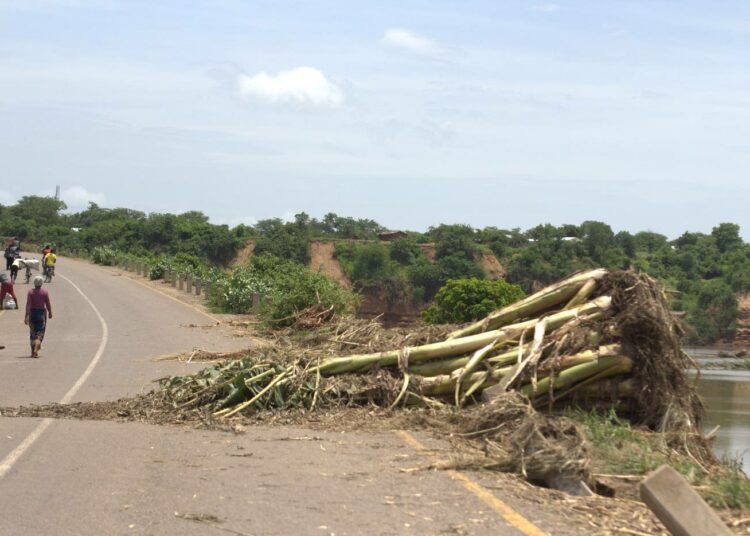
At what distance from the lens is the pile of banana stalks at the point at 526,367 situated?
38.1 feet

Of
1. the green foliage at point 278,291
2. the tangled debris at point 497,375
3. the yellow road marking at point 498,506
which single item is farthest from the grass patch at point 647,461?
the green foliage at point 278,291

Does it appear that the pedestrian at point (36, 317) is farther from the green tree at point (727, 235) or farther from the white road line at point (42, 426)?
the green tree at point (727, 235)

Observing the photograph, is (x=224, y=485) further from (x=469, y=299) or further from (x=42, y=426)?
(x=469, y=299)

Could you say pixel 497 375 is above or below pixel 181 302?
above

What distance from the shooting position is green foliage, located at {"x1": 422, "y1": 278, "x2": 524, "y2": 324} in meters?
46.7

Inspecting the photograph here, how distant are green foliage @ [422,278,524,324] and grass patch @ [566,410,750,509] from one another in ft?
111

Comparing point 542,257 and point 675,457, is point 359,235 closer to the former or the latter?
point 542,257

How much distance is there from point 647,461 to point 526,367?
261cm

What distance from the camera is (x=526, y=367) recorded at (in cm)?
1176

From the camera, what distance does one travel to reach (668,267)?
70500 mm

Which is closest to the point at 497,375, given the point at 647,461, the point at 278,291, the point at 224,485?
the point at 647,461

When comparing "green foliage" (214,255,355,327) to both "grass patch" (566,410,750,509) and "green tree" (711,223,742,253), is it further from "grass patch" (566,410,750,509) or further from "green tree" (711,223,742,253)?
Answer: "green tree" (711,223,742,253)

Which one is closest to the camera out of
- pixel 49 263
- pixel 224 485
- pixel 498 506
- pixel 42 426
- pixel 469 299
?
pixel 498 506

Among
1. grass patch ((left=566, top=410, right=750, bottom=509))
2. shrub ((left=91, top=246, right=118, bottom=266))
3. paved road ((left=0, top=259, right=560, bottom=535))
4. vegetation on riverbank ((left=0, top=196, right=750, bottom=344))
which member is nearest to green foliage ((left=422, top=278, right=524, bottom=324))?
vegetation on riverbank ((left=0, top=196, right=750, bottom=344))
